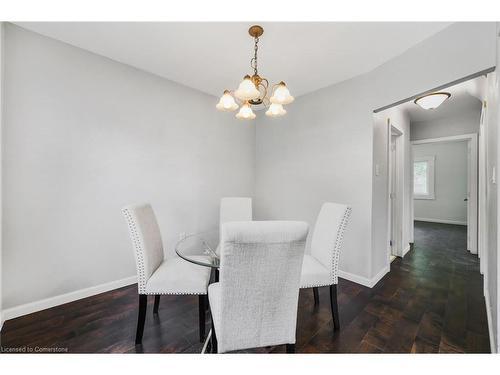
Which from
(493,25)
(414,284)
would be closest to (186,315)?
(414,284)

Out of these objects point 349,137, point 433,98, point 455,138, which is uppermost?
point 433,98

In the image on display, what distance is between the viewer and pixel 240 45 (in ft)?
6.39

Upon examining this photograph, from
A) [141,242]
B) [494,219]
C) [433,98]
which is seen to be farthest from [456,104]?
[141,242]

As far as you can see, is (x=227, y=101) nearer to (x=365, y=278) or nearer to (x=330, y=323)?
(x=330, y=323)

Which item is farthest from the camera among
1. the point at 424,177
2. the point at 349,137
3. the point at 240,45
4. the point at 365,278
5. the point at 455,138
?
the point at 424,177

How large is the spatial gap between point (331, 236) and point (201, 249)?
1.07m

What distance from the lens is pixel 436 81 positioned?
5.56 ft

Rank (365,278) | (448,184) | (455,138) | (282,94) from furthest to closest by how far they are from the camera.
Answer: (448,184) < (455,138) < (365,278) < (282,94)

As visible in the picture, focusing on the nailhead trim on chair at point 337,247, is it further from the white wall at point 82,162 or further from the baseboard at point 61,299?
the baseboard at point 61,299

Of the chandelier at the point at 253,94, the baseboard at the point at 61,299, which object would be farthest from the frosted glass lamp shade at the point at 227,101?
the baseboard at the point at 61,299

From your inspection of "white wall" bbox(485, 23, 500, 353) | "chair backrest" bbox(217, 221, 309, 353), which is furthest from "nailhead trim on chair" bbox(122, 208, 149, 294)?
"white wall" bbox(485, 23, 500, 353)

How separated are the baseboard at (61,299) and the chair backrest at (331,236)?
2072mm

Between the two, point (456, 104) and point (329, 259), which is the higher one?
point (456, 104)

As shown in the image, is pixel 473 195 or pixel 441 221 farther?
pixel 441 221
